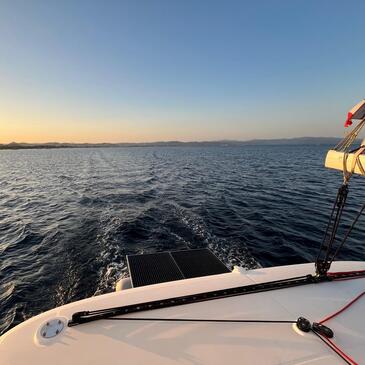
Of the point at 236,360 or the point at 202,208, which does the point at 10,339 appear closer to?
the point at 236,360

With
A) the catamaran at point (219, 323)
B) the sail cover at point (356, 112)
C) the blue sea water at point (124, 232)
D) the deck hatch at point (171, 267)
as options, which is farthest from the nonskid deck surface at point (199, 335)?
the blue sea water at point (124, 232)

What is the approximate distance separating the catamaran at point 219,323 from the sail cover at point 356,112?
1cm

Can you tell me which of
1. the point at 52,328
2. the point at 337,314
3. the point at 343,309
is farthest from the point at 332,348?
the point at 52,328

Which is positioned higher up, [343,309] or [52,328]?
[52,328]

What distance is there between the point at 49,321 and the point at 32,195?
19237 mm

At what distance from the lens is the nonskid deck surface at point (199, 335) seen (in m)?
2.29

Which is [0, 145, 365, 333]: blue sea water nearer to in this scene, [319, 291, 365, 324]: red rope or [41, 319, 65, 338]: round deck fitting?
[41, 319, 65, 338]: round deck fitting

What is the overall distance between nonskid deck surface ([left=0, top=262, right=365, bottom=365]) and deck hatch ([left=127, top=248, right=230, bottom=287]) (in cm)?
118

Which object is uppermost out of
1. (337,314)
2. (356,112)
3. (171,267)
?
(356,112)

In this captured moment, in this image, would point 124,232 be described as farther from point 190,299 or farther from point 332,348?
point 332,348

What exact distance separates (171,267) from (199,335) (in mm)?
2572

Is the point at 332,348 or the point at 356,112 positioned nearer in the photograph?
the point at 332,348

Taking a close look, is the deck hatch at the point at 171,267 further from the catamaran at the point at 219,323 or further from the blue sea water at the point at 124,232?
the blue sea water at the point at 124,232

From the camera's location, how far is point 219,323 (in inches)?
108
